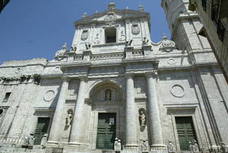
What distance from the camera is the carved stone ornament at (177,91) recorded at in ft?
44.4

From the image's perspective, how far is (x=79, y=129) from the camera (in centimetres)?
1226

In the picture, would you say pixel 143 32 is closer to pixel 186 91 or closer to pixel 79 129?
pixel 186 91

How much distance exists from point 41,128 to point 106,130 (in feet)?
20.6

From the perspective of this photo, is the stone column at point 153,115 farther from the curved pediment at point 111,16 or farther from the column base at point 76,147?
the curved pediment at point 111,16

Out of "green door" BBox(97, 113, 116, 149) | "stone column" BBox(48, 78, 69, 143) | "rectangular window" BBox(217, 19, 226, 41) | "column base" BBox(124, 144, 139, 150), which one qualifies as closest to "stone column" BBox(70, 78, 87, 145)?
"stone column" BBox(48, 78, 69, 143)

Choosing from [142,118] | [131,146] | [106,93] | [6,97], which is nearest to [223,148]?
[142,118]

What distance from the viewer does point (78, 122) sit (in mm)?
12492

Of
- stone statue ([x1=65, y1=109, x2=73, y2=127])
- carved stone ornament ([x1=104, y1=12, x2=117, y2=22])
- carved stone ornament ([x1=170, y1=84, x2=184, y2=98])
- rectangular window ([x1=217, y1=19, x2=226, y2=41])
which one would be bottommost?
stone statue ([x1=65, y1=109, x2=73, y2=127])

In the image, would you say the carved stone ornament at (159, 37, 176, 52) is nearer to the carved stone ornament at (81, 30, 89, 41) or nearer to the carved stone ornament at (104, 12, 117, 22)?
the carved stone ornament at (104, 12, 117, 22)

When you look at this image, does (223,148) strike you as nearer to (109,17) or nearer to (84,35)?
(84,35)

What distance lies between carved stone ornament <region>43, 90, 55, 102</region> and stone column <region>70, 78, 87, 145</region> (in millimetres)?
3534

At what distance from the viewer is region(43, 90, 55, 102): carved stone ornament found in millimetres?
15511

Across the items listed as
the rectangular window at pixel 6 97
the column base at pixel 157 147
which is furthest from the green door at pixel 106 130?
the rectangular window at pixel 6 97

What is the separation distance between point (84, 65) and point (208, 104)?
1139cm
